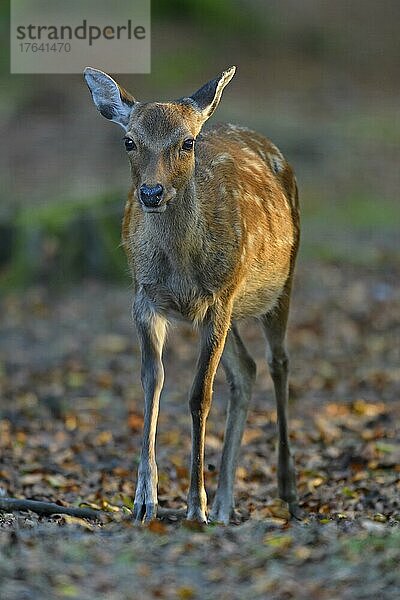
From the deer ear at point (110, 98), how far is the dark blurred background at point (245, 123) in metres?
5.59

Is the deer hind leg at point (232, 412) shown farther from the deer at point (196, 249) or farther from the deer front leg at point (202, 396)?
the deer front leg at point (202, 396)

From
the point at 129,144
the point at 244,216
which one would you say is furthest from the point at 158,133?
the point at 244,216

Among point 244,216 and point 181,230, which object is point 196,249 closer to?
point 181,230

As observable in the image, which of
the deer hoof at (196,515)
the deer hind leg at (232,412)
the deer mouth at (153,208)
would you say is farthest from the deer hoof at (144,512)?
the deer mouth at (153,208)

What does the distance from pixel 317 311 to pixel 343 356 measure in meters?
1.17

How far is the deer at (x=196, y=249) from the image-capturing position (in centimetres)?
654

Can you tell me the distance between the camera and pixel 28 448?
8.91 metres

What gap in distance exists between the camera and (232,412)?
7570 millimetres

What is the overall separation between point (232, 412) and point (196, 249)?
4.14 ft

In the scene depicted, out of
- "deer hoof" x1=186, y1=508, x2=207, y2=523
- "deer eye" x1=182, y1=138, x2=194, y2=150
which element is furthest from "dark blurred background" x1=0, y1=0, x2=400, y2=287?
"deer hoof" x1=186, y1=508, x2=207, y2=523

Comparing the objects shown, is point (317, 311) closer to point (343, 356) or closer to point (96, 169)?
point (343, 356)

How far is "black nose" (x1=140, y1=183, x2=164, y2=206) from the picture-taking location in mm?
6301

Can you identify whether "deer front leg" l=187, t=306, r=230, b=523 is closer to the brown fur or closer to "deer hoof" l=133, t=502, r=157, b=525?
the brown fur

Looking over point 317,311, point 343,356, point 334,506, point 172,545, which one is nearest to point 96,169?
point 317,311
